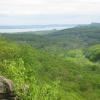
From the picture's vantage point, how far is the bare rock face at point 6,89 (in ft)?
172

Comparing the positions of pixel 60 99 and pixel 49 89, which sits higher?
pixel 49 89

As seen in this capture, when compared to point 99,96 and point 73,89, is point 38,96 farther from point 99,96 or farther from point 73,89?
point 73,89

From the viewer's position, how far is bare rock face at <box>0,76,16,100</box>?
52.5 metres

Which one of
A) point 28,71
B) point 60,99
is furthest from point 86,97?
point 28,71

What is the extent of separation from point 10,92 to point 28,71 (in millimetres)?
19668

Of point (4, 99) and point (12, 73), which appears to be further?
point (12, 73)

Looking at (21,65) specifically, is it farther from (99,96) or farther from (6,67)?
(99,96)

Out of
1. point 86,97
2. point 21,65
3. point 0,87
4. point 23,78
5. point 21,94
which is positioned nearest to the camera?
point 0,87

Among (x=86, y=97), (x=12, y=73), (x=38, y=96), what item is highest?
(x=12, y=73)

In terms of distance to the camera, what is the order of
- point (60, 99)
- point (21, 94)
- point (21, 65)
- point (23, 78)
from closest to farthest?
point (21, 94) < point (23, 78) < point (21, 65) < point (60, 99)

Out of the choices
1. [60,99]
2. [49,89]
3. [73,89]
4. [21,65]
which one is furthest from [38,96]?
[73,89]

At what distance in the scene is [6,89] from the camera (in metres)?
53.2

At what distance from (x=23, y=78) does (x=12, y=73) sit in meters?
2.58

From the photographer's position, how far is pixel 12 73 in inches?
2689
